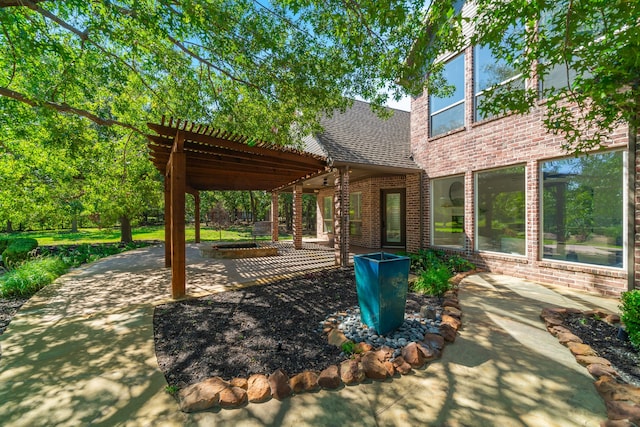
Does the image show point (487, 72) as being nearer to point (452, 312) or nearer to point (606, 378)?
point (452, 312)

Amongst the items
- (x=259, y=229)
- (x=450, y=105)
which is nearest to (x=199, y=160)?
(x=450, y=105)

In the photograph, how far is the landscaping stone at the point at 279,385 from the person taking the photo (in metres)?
2.29

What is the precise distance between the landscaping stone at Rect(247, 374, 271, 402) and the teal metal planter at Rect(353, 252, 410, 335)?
61.9 inches

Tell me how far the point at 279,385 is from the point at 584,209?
22.5 ft

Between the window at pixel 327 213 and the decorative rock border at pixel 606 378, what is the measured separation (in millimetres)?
10916

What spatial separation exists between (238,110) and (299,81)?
261cm

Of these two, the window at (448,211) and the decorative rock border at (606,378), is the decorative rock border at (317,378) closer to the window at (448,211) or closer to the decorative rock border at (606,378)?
the decorative rock border at (606,378)

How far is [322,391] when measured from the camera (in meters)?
2.39

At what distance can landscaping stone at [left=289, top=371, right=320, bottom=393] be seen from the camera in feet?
7.82

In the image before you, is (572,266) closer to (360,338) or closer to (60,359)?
(360,338)

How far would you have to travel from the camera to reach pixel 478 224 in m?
7.27

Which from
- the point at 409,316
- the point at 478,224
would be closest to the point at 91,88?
the point at 409,316

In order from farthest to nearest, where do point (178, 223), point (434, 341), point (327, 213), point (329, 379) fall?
1. point (327, 213)
2. point (178, 223)
3. point (434, 341)
4. point (329, 379)

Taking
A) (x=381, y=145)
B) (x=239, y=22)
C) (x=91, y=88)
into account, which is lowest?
(x=381, y=145)
